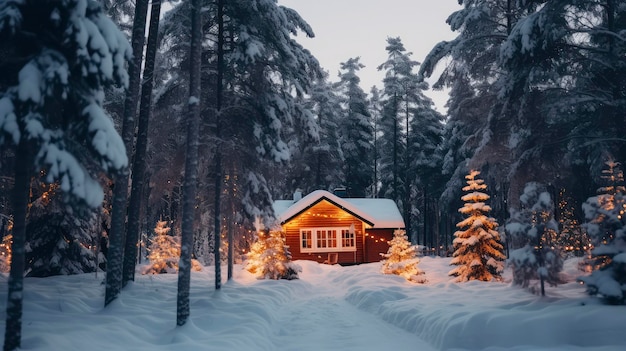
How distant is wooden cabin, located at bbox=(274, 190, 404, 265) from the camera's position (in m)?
30.2

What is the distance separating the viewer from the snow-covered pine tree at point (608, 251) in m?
7.64

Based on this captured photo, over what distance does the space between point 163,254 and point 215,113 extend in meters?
10.4

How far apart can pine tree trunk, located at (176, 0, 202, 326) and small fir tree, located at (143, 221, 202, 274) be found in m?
11.5

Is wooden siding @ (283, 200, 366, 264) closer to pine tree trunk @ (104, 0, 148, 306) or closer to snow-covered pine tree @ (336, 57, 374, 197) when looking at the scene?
snow-covered pine tree @ (336, 57, 374, 197)

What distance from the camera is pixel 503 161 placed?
649 inches

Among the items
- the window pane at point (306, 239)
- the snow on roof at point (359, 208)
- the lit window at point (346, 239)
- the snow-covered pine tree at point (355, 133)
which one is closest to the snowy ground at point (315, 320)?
the snow on roof at point (359, 208)

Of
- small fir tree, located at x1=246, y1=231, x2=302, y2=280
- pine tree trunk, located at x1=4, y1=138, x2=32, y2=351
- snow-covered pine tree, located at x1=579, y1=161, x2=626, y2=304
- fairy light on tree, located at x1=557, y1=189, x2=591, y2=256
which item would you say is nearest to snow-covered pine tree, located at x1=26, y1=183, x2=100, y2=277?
small fir tree, located at x1=246, y1=231, x2=302, y2=280

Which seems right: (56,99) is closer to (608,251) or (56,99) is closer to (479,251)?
(608,251)

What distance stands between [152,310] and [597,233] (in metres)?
9.81

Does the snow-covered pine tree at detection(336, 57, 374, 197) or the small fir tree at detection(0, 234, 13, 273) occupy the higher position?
the snow-covered pine tree at detection(336, 57, 374, 197)

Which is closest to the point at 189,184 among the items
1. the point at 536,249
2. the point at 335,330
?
the point at 335,330

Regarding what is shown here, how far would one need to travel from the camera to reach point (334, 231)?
30.8 metres

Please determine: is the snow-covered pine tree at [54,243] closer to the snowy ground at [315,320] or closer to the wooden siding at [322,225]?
the snowy ground at [315,320]

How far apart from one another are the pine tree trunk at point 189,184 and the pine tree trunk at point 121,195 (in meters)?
1.37
